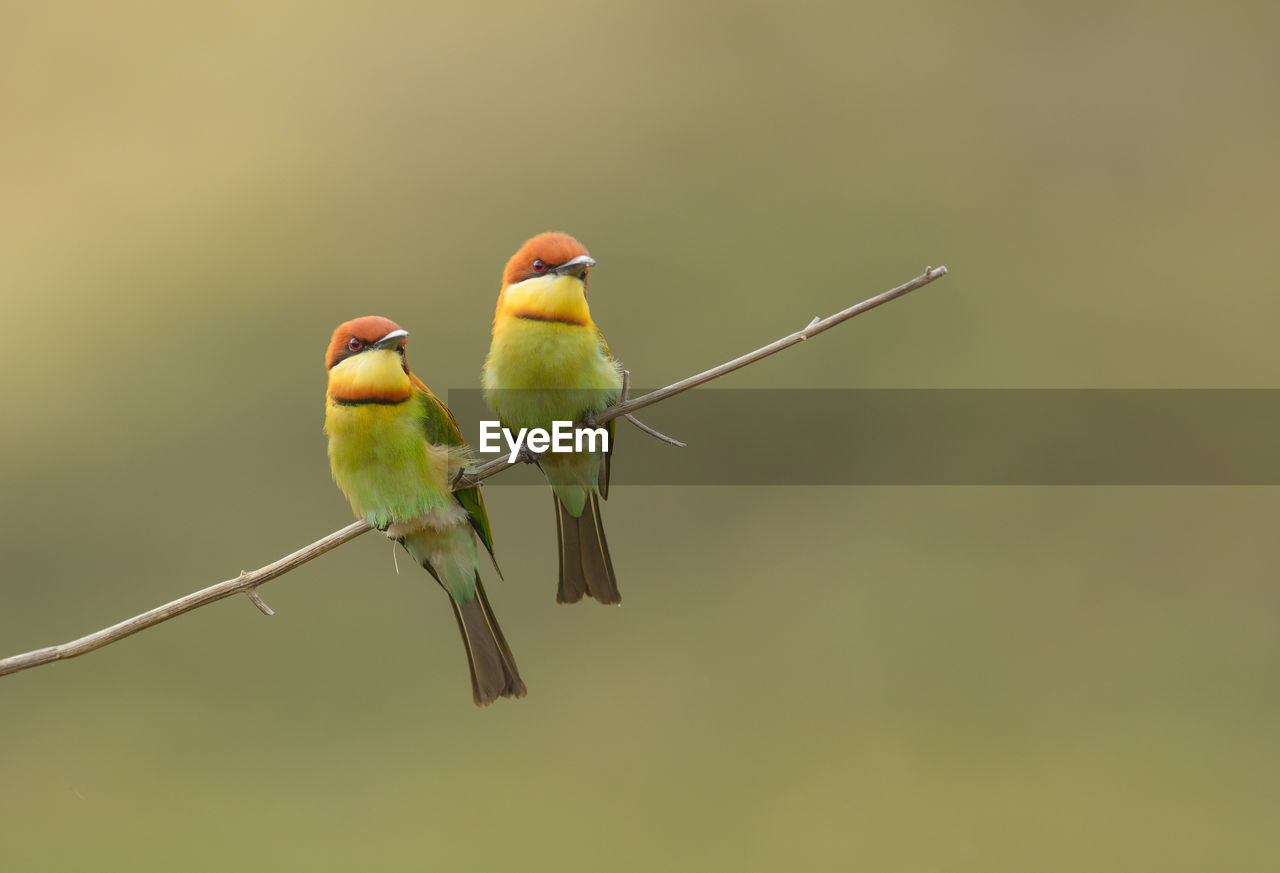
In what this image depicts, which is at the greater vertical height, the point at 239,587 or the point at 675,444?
the point at 675,444

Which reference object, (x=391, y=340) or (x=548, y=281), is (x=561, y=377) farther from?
(x=391, y=340)

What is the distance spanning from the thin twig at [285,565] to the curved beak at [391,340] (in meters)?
0.18

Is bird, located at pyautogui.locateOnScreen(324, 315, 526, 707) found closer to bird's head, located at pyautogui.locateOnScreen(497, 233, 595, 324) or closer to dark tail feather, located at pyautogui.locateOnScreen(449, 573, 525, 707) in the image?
dark tail feather, located at pyautogui.locateOnScreen(449, 573, 525, 707)

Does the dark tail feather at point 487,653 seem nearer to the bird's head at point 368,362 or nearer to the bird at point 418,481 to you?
the bird at point 418,481

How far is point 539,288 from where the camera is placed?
1.47 metres

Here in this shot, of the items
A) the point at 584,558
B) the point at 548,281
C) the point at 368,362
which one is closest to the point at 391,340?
the point at 368,362

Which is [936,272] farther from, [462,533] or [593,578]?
[462,533]

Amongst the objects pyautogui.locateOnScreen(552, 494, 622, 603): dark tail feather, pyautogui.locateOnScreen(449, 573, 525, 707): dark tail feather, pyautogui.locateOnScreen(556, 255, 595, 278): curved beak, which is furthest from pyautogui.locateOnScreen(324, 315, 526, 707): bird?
pyautogui.locateOnScreen(556, 255, 595, 278): curved beak

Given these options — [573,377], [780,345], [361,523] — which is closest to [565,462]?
[573,377]

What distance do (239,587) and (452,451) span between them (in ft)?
1.28

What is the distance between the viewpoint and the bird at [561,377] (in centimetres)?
142

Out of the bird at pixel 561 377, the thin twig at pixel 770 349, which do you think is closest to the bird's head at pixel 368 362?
the bird at pixel 561 377

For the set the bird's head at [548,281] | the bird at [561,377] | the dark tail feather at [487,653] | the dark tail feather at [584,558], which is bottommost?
the dark tail feather at [487,653]

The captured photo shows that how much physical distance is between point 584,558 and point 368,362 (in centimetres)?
38
